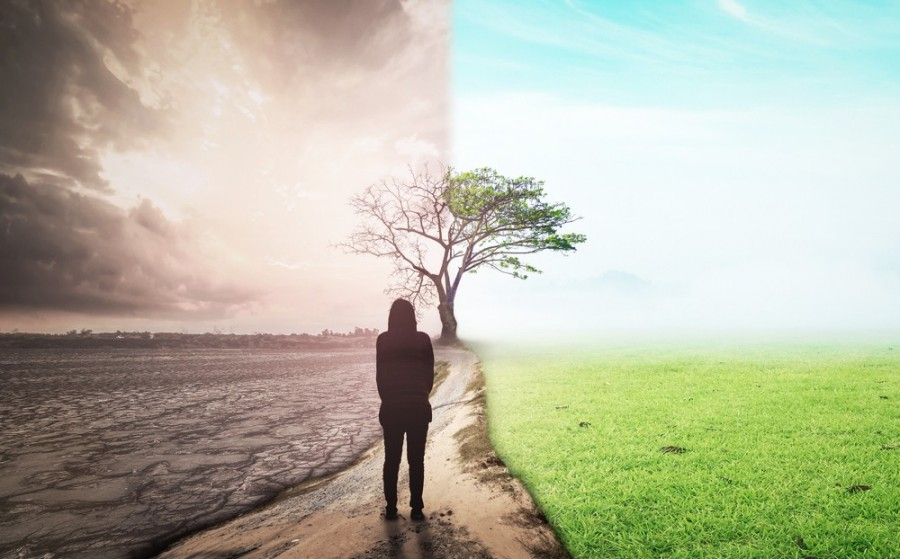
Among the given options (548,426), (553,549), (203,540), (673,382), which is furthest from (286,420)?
(673,382)

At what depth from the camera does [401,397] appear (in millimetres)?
4820

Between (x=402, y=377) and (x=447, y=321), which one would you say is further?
(x=447, y=321)

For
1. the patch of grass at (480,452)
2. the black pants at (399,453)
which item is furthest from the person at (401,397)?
the patch of grass at (480,452)

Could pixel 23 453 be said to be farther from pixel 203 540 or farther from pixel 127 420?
pixel 203 540

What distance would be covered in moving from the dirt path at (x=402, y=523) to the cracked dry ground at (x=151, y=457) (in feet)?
3.28

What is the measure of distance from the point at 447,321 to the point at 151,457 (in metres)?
24.1

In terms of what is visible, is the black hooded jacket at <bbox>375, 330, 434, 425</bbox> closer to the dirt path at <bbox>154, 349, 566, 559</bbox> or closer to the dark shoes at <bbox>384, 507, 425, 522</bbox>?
the dark shoes at <bbox>384, 507, 425, 522</bbox>

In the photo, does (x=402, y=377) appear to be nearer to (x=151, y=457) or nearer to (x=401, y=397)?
(x=401, y=397)

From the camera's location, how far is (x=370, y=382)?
19.7m

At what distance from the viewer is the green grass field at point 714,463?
404cm

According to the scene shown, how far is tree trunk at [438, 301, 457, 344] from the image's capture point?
32.0 metres

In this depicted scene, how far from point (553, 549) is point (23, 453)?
11518mm

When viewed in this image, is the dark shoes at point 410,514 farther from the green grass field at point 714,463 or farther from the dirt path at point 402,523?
the green grass field at point 714,463

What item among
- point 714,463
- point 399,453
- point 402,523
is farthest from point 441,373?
point 402,523
